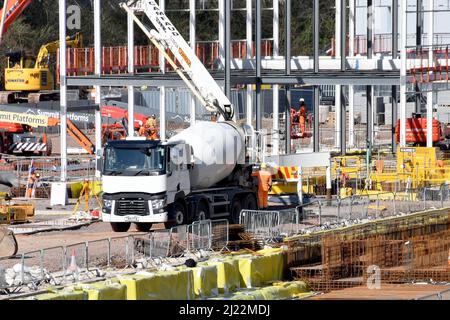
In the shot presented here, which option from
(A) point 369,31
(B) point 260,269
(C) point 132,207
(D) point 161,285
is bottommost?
(B) point 260,269

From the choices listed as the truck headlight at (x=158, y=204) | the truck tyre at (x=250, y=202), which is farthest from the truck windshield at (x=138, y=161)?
the truck tyre at (x=250, y=202)

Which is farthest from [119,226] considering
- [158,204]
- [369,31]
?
[369,31]

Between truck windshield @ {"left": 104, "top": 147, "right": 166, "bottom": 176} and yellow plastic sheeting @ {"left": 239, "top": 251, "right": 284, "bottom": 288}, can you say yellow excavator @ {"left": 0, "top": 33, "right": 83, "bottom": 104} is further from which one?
yellow plastic sheeting @ {"left": 239, "top": 251, "right": 284, "bottom": 288}

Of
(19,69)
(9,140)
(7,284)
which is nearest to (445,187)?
(7,284)

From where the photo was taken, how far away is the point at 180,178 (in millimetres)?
35719

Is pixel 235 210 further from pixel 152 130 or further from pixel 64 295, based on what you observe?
pixel 152 130

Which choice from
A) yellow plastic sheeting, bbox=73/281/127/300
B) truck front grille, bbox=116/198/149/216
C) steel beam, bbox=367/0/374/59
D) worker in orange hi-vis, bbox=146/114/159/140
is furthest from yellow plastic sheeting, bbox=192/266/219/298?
steel beam, bbox=367/0/374/59

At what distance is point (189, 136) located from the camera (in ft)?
122

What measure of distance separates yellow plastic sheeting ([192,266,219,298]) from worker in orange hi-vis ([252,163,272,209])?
12.5 m

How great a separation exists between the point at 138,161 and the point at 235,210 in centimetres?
407

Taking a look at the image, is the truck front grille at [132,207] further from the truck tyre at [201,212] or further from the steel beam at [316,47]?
the steel beam at [316,47]

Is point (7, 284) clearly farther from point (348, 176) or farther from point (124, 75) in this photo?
point (124, 75)

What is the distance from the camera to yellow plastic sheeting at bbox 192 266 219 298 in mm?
26938

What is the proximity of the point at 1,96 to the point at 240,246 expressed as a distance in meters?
39.1
